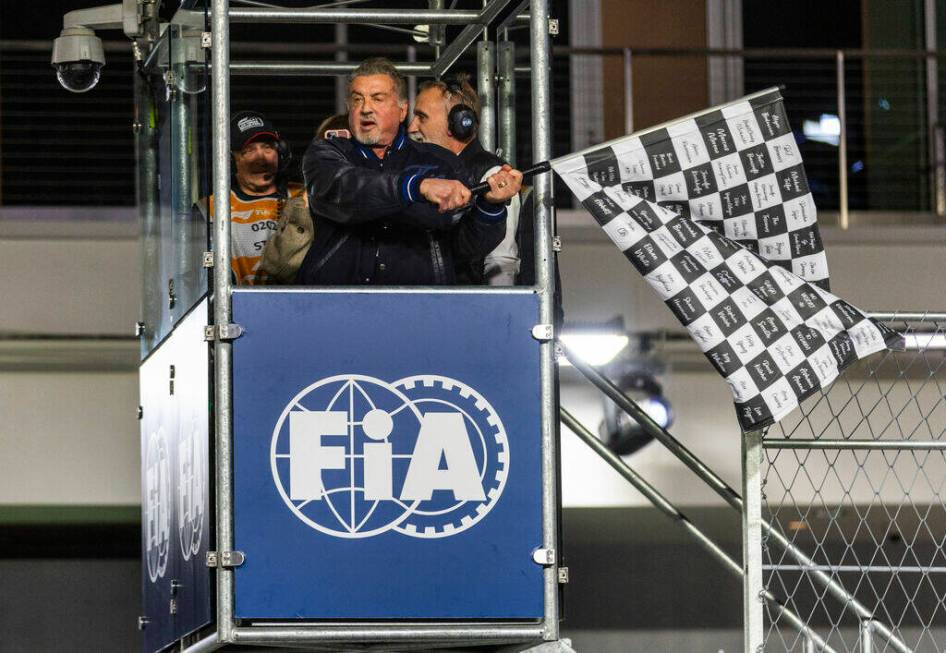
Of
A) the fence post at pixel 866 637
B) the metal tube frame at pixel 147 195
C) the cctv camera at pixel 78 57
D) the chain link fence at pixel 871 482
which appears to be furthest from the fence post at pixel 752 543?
the chain link fence at pixel 871 482

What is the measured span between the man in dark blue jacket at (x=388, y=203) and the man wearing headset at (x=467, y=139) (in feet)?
0.30

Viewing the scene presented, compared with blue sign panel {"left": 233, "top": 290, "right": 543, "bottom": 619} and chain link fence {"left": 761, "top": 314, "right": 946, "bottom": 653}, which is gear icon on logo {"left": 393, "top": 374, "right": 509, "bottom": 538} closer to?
blue sign panel {"left": 233, "top": 290, "right": 543, "bottom": 619}

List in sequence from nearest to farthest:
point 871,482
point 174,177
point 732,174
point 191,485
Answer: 1. point 191,485
2. point 732,174
3. point 174,177
4. point 871,482

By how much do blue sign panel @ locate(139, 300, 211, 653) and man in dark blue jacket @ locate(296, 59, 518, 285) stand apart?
0.42 meters

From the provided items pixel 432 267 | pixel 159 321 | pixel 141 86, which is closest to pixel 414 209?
pixel 432 267

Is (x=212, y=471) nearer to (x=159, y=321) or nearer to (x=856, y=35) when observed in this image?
(x=159, y=321)

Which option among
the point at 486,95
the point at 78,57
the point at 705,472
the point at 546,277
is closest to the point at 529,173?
the point at 546,277

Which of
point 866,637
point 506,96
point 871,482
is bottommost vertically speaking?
point 866,637

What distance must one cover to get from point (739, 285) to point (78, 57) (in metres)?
2.64

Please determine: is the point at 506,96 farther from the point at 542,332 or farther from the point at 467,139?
the point at 542,332

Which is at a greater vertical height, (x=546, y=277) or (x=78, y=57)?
(x=78, y=57)

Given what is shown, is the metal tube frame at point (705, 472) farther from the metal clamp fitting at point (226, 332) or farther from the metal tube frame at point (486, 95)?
the metal clamp fitting at point (226, 332)

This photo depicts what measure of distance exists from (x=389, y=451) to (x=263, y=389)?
36 centimetres

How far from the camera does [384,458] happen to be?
4383 millimetres
